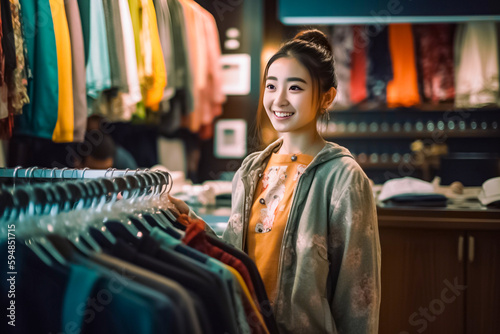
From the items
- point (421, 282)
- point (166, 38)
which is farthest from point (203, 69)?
point (421, 282)

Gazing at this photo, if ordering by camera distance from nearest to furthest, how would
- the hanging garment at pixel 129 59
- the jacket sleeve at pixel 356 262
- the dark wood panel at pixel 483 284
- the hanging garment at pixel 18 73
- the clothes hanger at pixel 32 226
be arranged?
the clothes hanger at pixel 32 226
the jacket sleeve at pixel 356 262
the hanging garment at pixel 18 73
the dark wood panel at pixel 483 284
the hanging garment at pixel 129 59

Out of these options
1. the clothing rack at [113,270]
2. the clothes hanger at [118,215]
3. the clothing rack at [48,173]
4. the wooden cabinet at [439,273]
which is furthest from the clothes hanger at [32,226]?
the wooden cabinet at [439,273]

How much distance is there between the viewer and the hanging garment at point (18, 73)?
6.03 feet

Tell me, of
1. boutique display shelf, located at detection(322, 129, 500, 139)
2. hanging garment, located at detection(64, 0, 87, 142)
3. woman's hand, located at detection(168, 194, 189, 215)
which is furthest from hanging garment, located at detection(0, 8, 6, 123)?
boutique display shelf, located at detection(322, 129, 500, 139)

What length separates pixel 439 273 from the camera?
2.06 meters

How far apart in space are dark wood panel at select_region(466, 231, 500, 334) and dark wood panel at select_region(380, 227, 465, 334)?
37 mm

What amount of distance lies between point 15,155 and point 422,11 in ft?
9.34

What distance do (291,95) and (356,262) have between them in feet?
1.46

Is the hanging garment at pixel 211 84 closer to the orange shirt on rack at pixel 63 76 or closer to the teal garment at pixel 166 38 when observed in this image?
the teal garment at pixel 166 38

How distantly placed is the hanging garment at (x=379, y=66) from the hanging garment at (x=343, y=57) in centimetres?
18

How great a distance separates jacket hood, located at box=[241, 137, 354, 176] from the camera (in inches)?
48.7

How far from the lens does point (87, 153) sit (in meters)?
3.08

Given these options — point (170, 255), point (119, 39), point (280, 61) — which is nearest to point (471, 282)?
point (280, 61)

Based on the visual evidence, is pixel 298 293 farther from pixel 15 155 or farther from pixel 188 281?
pixel 15 155
